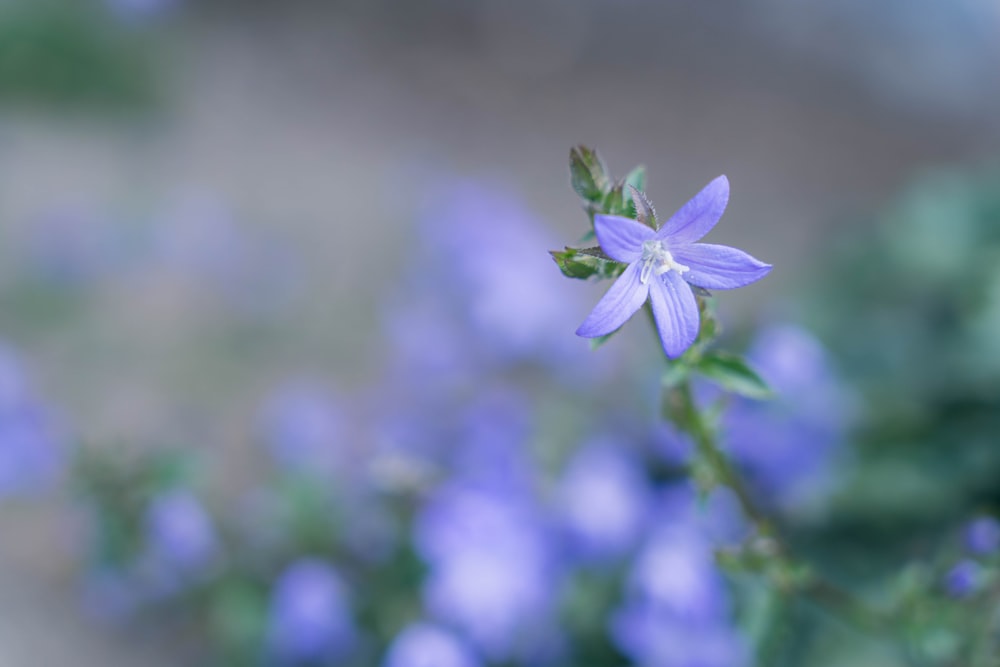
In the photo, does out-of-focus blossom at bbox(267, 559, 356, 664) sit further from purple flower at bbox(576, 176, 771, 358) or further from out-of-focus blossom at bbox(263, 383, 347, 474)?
purple flower at bbox(576, 176, 771, 358)

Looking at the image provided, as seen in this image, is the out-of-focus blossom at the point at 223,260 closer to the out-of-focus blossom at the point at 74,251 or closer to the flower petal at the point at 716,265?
the out-of-focus blossom at the point at 74,251

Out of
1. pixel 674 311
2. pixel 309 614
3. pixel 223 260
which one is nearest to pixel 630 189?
pixel 674 311

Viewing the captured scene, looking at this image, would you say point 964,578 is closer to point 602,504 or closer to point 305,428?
point 602,504

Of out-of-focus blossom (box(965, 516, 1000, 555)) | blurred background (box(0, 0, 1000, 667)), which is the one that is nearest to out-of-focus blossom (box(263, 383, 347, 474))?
blurred background (box(0, 0, 1000, 667))

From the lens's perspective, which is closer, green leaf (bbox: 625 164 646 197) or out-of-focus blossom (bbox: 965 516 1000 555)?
green leaf (bbox: 625 164 646 197)

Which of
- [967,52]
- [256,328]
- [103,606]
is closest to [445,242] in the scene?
[256,328]

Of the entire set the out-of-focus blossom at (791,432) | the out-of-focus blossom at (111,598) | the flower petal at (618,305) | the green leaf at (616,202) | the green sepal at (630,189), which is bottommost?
the out-of-focus blossom at (111,598)

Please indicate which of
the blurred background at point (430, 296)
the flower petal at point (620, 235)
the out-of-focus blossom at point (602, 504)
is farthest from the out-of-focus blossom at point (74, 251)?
the flower petal at point (620, 235)
